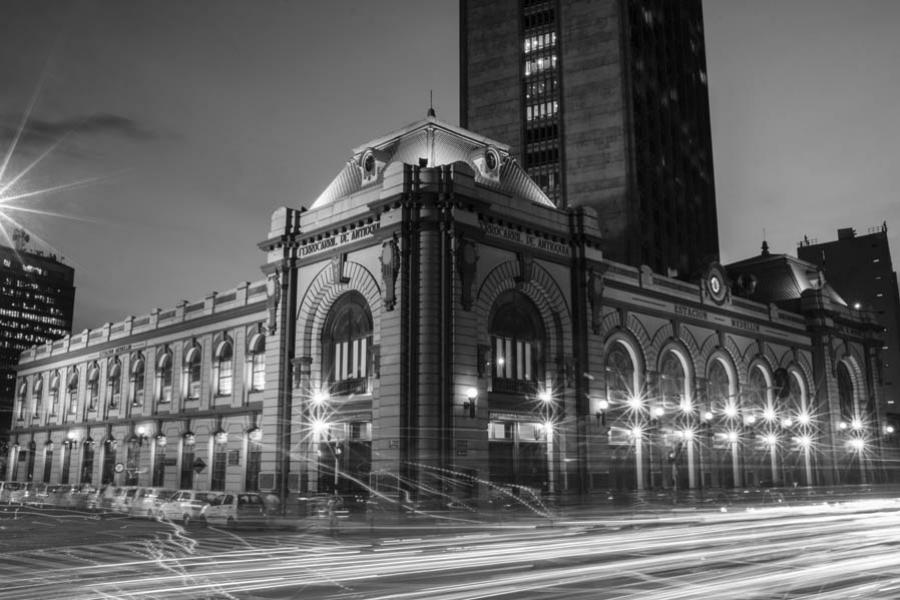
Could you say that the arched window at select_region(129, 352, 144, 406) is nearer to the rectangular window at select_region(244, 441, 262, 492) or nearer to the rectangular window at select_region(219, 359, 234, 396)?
the rectangular window at select_region(219, 359, 234, 396)

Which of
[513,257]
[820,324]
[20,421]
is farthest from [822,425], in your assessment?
[20,421]

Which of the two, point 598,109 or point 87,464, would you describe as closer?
point 87,464

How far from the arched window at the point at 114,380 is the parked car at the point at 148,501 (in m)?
29.6

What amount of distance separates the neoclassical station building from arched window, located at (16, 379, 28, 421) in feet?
64.8

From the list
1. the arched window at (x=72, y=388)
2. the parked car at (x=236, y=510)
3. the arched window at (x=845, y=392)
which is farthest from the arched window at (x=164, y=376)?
the arched window at (x=845, y=392)

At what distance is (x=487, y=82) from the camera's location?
3772 inches

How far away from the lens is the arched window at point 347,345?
1825 inches

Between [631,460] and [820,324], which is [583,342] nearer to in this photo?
[631,460]

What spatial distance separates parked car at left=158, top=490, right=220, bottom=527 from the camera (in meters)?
38.1

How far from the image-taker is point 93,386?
7606 centimetres

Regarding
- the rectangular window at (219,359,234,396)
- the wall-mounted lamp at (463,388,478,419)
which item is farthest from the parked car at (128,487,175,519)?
the rectangular window at (219,359,234,396)

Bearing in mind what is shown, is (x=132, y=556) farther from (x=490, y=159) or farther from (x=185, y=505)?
(x=490, y=159)

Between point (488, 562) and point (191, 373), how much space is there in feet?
159

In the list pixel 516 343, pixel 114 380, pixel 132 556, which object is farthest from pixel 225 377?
pixel 132 556
